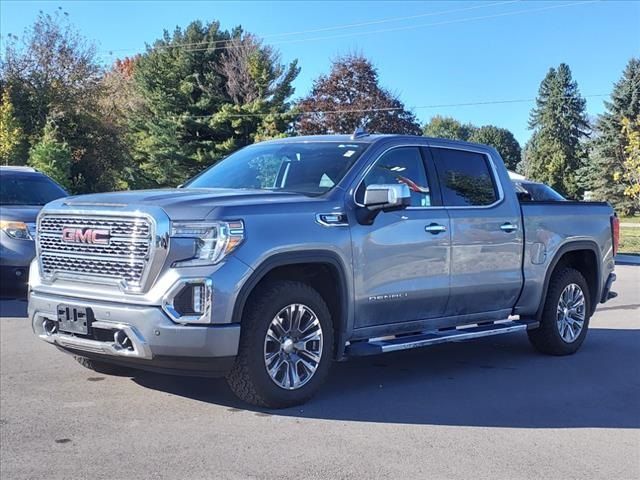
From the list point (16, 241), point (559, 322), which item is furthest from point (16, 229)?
point (559, 322)

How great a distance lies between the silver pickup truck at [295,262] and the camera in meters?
4.68

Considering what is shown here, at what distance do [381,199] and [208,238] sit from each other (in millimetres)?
1408

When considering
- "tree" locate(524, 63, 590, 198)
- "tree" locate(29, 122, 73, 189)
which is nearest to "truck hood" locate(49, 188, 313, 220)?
"tree" locate(29, 122, 73, 189)

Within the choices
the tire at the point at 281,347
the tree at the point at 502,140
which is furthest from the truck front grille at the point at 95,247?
the tree at the point at 502,140

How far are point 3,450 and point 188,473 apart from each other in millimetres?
1213

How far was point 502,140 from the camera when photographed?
97.4 meters

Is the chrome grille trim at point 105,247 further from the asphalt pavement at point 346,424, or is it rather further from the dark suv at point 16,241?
the dark suv at point 16,241

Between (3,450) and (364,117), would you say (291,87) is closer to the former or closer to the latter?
(364,117)

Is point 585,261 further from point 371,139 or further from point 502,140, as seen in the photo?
point 502,140

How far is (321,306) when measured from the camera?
5273mm

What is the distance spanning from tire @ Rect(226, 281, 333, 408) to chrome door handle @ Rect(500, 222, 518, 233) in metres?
2.17

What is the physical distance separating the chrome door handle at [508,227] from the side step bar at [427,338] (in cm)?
88

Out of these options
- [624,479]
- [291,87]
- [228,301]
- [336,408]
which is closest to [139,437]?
[228,301]

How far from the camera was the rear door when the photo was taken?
6270 mm
